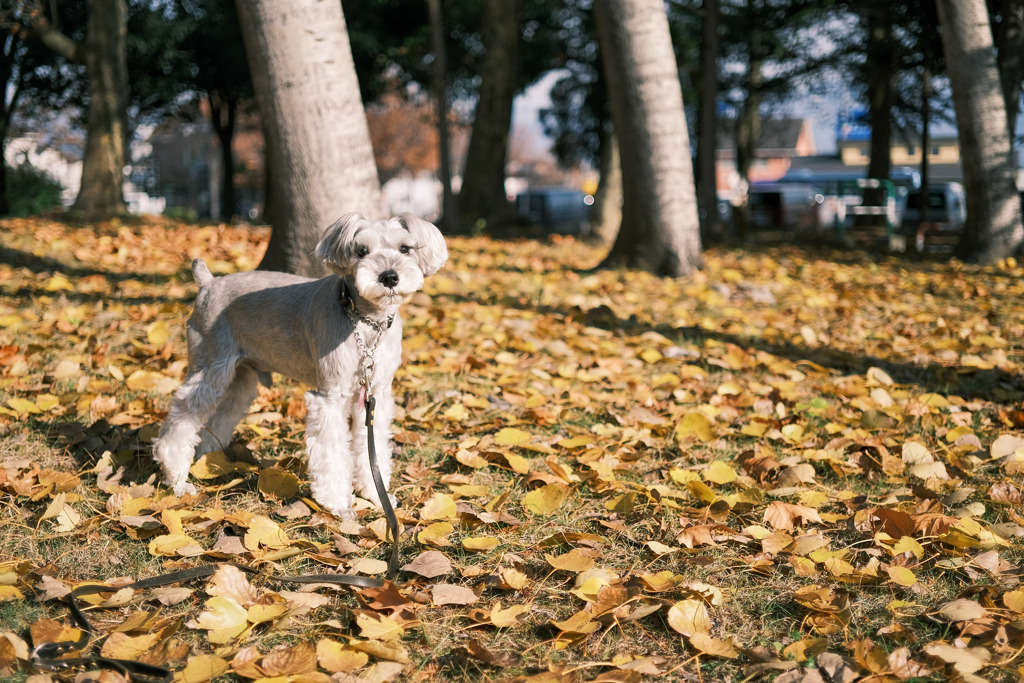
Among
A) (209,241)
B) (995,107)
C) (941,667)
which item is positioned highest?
(995,107)

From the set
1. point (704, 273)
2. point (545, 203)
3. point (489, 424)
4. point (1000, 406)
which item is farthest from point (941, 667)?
→ point (545, 203)

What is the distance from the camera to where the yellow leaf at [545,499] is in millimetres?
3564

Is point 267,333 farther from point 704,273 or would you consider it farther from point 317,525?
point 704,273

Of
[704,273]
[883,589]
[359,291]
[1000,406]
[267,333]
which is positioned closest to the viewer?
[883,589]

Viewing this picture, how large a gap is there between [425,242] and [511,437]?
1318 mm

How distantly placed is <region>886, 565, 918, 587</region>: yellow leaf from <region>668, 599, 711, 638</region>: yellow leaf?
0.74 m

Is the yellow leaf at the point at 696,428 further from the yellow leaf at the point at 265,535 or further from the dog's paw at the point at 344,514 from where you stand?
the yellow leaf at the point at 265,535

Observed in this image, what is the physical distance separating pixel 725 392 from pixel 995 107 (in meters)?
8.66

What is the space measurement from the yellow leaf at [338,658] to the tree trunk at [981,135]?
1159 cm

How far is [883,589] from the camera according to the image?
2973mm

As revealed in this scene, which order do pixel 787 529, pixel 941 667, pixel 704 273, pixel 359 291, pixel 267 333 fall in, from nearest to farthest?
pixel 941 667, pixel 359 291, pixel 787 529, pixel 267 333, pixel 704 273

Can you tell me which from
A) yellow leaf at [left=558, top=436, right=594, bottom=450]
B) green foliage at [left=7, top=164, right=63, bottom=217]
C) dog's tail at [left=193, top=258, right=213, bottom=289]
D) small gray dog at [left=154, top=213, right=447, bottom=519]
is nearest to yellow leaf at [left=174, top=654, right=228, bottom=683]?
small gray dog at [left=154, top=213, right=447, bottom=519]

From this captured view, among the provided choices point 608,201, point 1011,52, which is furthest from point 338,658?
point 608,201

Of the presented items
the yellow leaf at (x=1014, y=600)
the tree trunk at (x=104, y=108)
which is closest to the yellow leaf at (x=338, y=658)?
the yellow leaf at (x=1014, y=600)
